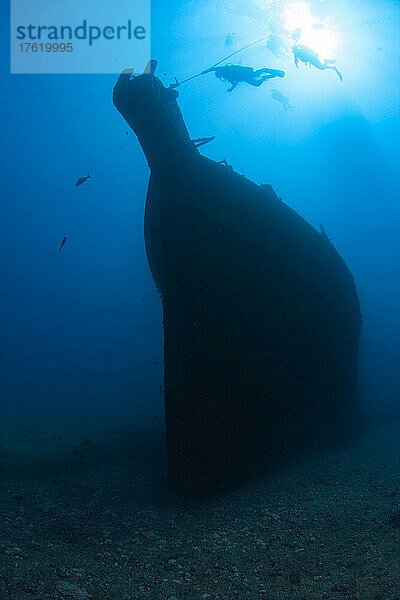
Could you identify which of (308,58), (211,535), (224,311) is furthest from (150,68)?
(211,535)

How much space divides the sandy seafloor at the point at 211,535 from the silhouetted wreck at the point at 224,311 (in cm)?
61

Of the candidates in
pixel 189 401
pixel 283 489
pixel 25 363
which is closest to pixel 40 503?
pixel 189 401

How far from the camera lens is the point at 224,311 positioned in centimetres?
477

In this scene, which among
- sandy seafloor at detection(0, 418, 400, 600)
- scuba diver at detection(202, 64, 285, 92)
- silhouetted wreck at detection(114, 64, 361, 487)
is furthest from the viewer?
scuba diver at detection(202, 64, 285, 92)

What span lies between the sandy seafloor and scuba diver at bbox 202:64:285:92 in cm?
625

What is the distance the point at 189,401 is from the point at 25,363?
129 feet

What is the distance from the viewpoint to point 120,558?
2.97 meters

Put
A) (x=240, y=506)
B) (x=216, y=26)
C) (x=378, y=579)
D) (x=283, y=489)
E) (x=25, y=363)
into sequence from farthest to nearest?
1. (x=25, y=363)
2. (x=216, y=26)
3. (x=283, y=489)
4. (x=240, y=506)
5. (x=378, y=579)

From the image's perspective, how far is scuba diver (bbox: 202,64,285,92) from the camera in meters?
5.91

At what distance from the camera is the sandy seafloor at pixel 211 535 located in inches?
94.7

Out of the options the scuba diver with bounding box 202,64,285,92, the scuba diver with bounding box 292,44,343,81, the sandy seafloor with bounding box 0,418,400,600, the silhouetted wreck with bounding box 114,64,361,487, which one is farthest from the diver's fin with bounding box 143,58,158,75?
the sandy seafloor with bounding box 0,418,400,600

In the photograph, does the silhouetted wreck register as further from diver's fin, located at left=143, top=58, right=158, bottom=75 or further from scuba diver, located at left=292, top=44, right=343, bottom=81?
scuba diver, located at left=292, top=44, right=343, bottom=81

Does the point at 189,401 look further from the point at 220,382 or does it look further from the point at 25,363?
the point at 25,363

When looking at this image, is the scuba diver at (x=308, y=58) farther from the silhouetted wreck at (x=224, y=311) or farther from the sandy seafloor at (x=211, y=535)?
the sandy seafloor at (x=211, y=535)
